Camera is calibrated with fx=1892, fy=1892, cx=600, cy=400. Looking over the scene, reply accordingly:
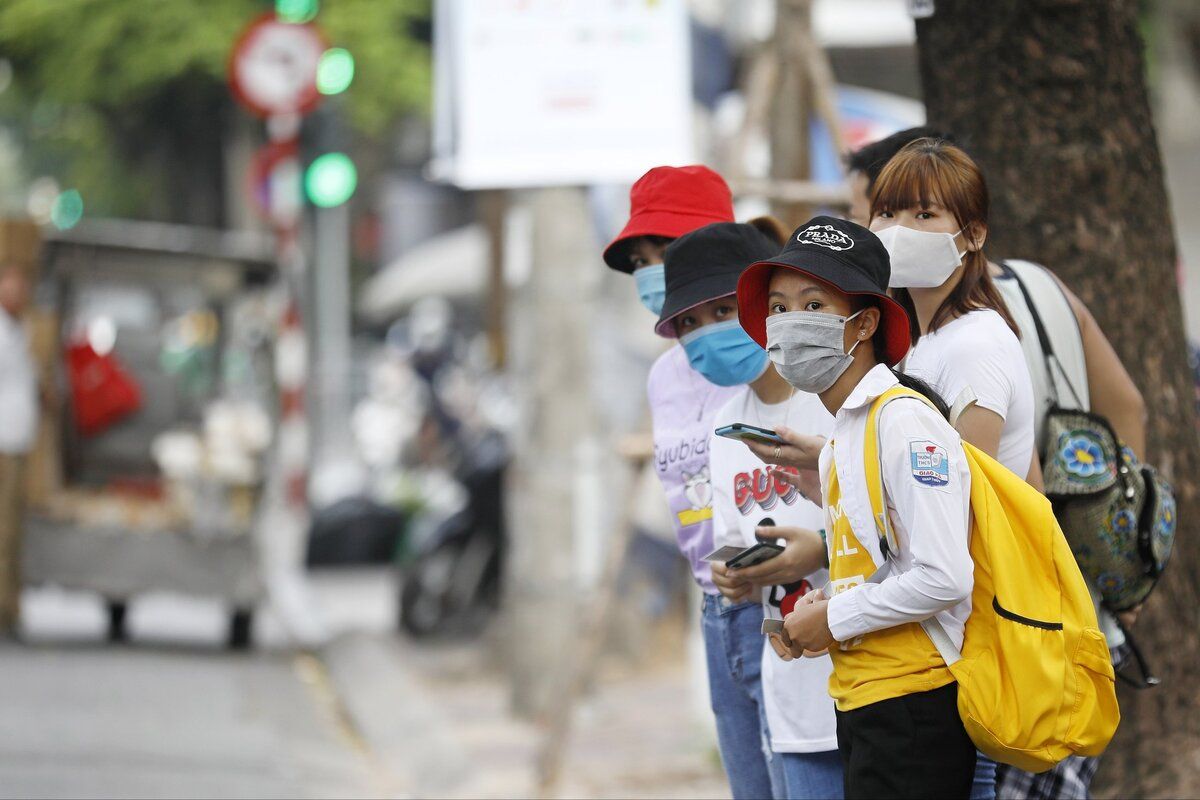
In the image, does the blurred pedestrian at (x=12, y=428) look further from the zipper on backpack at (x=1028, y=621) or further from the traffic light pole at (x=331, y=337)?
the traffic light pole at (x=331, y=337)

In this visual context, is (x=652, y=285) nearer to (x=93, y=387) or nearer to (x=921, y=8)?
(x=921, y=8)

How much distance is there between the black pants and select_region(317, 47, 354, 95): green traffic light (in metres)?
12.1

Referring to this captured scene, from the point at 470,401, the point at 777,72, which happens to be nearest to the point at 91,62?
the point at 470,401

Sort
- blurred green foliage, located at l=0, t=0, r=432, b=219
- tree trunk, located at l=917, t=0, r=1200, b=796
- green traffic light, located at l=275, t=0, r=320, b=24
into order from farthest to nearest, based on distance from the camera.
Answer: blurred green foliage, located at l=0, t=0, r=432, b=219 < green traffic light, located at l=275, t=0, r=320, b=24 < tree trunk, located at l=917, t=0, r=1200, b=796

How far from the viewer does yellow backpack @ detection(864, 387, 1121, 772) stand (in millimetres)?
3047

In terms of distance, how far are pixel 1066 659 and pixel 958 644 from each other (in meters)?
0.17

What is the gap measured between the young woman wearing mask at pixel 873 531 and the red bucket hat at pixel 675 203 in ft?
2.82

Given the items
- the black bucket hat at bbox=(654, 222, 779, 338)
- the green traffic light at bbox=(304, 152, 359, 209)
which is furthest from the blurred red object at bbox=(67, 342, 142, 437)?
the black bucket hat at bbox=(654, 222, 779, 338)

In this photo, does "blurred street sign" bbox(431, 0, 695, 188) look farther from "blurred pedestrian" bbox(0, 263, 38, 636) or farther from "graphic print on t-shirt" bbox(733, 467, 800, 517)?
"blurred pedestrian" bbox(0, 263, 38, 636)

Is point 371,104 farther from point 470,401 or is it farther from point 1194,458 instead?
point 1194,458

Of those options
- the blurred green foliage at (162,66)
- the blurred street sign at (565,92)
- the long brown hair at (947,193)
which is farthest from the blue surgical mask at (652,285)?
the blurred green foliage at (162,66)

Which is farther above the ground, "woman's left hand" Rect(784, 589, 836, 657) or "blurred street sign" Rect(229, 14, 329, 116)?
"blurred street sign" Rect(229, 14, 329, 116)

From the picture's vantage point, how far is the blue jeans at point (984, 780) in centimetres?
337

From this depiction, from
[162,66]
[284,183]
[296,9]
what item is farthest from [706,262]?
[162,66]
